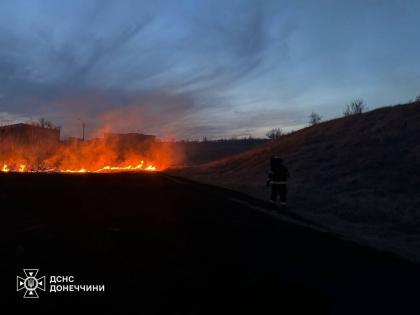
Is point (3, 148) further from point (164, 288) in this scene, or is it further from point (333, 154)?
point (164, 288)

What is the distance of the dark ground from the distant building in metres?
54.9

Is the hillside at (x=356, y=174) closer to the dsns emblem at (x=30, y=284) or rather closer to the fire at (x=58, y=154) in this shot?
the dsns emblem at (x=30, y=284)

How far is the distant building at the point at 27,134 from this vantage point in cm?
6800

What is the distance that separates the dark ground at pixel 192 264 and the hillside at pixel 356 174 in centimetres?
337

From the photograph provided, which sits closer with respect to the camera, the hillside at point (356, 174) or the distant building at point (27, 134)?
the hillside at point (356, 174)

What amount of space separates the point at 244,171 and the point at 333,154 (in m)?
9.21

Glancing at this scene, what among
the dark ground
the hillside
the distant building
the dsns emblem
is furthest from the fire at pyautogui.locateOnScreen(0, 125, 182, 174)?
the dsns emblem

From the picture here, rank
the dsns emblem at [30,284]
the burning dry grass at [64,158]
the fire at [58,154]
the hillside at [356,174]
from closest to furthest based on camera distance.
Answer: the dsns emblem at [30,284] < the hillside at [356,174] < the burning dry grass at [64,158] < the fire at [58,154]

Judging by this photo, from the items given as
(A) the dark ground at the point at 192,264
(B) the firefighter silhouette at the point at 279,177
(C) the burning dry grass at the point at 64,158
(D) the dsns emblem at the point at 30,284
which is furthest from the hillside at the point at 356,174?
(C) the burning dry grass at the point at 64,158

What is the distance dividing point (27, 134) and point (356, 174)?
1887 inches

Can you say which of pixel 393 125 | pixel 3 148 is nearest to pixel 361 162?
pixel 393 125

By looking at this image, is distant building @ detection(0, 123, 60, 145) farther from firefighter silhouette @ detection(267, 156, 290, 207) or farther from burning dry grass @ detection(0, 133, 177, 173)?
firefighter silhouette @ detection(267, 156, 290, 207)

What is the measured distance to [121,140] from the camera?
88.6 m

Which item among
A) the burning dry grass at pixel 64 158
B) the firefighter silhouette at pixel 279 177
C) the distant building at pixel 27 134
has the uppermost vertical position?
the distant building at pixel 27 134
